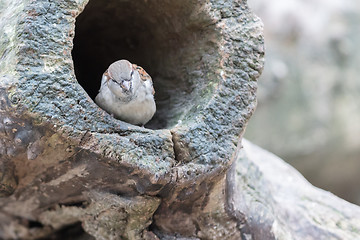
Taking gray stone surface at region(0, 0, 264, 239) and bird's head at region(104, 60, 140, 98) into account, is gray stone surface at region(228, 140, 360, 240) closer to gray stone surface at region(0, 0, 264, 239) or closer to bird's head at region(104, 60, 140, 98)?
gray stone surface at region(0, 0, 264, 239)

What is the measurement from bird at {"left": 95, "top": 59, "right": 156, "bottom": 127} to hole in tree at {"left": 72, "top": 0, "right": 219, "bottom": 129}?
218 mm

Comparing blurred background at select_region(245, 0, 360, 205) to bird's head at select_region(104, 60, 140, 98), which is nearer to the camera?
bird's head at select_region(104, 60, 140, 98)

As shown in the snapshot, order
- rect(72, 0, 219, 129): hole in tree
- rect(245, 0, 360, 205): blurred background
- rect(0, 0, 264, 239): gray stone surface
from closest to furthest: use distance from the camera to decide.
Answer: rect(0, 0, 264, 239): gray stone surface < rect(72, 0, 219, 129): hole in tree < rect(245, 0, 360, 205): blurred background

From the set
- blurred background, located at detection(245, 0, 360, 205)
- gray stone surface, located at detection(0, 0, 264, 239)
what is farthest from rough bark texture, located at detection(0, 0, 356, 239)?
blurred background, located at detection(245, 0, 360, 205)

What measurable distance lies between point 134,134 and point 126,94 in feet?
2.23

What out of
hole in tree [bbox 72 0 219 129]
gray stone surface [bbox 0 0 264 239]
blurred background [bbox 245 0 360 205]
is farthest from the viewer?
blurred background [bbox 245 0 360 205]

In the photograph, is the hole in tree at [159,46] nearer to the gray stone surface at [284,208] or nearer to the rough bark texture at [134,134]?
the rough bark texture at [134,134]

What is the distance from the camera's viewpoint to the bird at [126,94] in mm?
3381

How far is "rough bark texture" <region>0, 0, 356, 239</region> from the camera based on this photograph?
267cm

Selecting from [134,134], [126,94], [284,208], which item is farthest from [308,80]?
[134,134]

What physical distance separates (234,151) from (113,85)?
969mm

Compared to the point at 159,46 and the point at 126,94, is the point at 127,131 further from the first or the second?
the point at 159,46

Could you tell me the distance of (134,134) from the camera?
2795mm

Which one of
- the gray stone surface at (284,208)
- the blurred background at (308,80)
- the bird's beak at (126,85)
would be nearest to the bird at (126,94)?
the bird's beak at (126,85)
